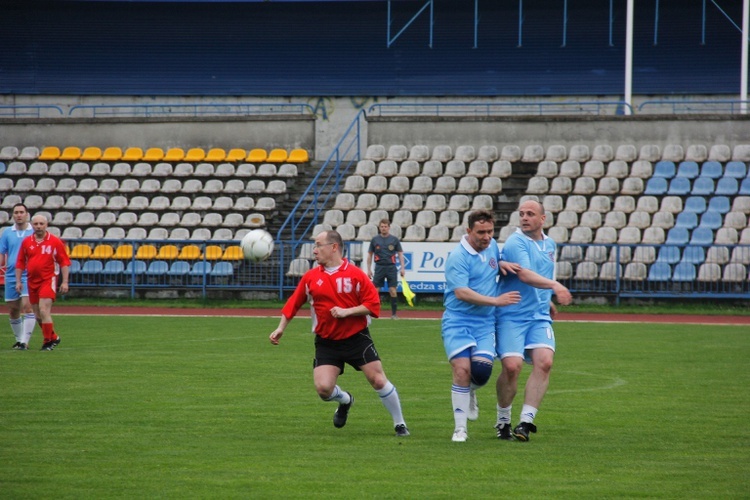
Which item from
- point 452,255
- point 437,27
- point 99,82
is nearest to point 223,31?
point 99,82

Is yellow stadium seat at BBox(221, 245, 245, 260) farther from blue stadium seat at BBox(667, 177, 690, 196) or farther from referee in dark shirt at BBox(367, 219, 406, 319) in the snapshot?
blue stadium seat at BBox(667, 177, 690, 196)

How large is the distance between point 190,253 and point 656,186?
12727 mm

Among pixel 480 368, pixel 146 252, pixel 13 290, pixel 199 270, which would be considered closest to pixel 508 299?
pixel 480 368

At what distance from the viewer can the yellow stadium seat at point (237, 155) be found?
108 ft

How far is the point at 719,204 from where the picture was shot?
89.8ft

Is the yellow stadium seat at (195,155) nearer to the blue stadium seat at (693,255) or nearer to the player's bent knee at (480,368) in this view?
the blue stadium seat at (693,255)

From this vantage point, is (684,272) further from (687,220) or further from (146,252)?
(146,252)

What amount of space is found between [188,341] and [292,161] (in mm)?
15571

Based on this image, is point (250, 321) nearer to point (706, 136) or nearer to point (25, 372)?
point (25, 372)

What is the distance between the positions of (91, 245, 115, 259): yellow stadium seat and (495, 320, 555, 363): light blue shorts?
69.8 feet

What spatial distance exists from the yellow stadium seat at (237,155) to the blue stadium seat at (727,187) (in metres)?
14.3

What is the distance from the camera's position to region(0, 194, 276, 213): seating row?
3070cm

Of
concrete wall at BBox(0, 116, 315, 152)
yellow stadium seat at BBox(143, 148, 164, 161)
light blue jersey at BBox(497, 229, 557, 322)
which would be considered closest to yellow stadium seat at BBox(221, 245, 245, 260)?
yellow stadium seat at BBox(143, 148, 164, 161)

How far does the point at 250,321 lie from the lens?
73.6ft
